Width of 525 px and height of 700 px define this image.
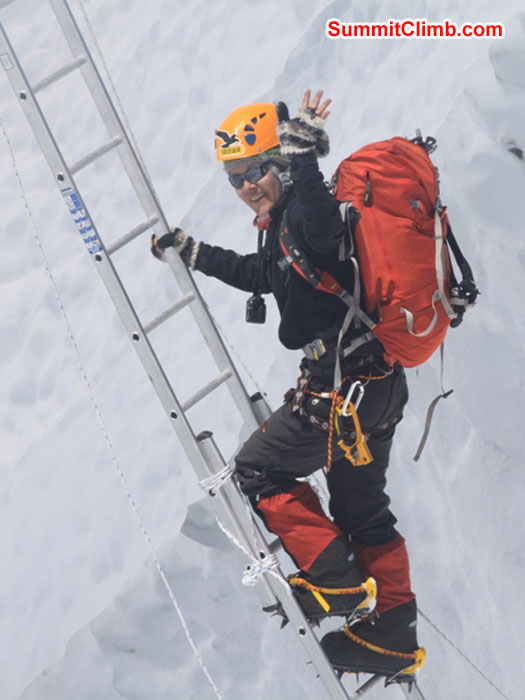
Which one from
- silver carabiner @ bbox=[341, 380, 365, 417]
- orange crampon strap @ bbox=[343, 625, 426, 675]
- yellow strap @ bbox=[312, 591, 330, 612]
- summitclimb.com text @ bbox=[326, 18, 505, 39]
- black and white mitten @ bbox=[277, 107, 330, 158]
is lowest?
orange crampon strap @ bbox=[343, 625, 426, 675]

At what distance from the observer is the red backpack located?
7.82ft

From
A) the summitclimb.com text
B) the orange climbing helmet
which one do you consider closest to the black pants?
the orange climbing helmet

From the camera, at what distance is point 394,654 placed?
2.78 m

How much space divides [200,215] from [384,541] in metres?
2.62

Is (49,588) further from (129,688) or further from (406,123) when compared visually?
(406,123)

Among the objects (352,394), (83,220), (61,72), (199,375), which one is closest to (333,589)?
(352,394)

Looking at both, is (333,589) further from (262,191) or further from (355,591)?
(262,191)

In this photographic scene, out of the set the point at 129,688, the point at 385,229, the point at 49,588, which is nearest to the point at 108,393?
the point at 49,588

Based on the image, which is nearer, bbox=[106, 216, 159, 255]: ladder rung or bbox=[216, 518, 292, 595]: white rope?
bbox=[216, 518, 292, 595]: white rope

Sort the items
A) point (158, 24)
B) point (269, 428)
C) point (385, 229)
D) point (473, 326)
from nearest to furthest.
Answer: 1. point (385, 229)
2. point (269, 428)
3. point (473, 326)
4. point (158, 24)

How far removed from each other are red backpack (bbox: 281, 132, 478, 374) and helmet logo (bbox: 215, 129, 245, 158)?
28 centimetres

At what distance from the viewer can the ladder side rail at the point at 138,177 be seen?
2.83 metres

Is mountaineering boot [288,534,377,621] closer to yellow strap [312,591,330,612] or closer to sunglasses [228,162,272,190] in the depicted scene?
yellow strap [312,591,330,612]

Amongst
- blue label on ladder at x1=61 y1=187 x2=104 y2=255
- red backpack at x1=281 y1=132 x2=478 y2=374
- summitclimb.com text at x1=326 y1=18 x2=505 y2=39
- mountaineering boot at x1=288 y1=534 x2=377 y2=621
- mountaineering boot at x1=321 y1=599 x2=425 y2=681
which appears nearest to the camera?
red backpack at x1=281 y1=132 x2=478 y2=374
